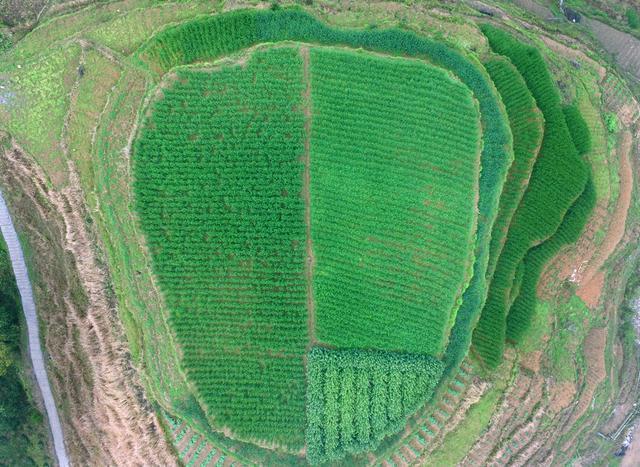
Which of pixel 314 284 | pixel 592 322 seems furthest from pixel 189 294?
pixel 592 322

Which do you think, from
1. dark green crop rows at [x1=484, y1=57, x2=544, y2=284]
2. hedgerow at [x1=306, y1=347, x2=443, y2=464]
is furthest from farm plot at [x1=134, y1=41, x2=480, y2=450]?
dark green crop rows at [x1=484, y1=57, x2=544, y2=284]

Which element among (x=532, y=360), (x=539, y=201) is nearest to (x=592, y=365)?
(x=532, y=360)

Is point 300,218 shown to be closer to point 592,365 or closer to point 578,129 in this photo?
point 578,129

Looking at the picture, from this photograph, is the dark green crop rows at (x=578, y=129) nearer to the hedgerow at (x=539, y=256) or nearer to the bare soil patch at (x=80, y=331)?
the hedgerow at (x=539, y=256)

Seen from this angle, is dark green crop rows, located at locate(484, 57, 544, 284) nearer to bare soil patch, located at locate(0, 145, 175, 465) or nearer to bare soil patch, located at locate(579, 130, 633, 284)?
bare soil patch, located at locate(579, 130, 633, 284)

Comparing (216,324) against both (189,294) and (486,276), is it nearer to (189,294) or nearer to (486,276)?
(189,294)
